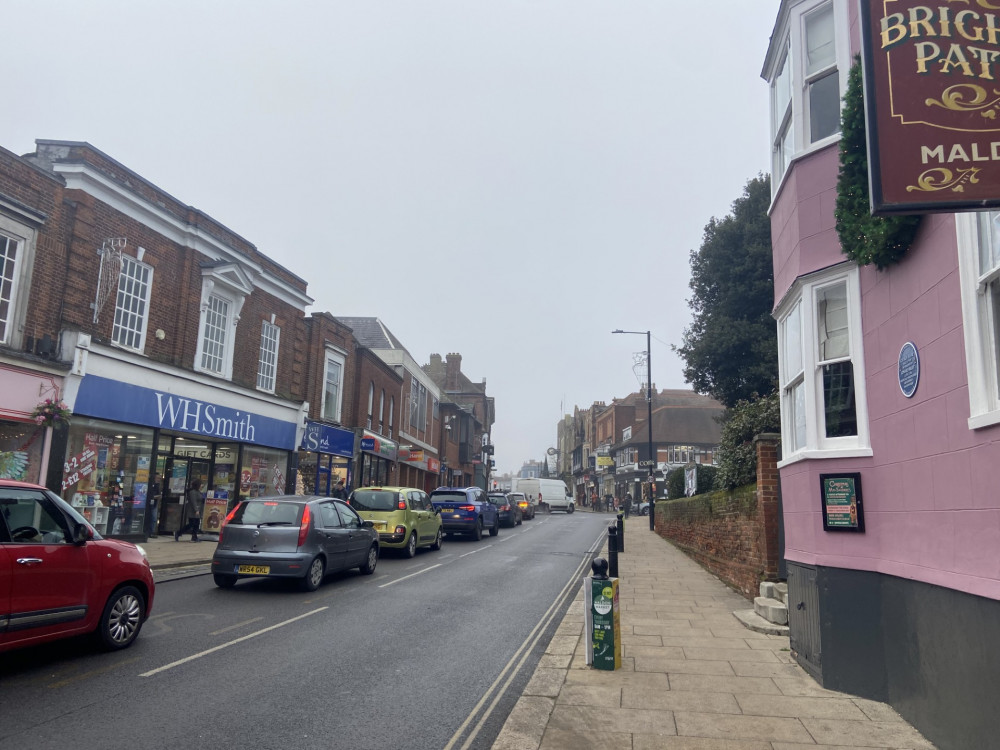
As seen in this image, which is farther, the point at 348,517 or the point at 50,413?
the point at 50,413

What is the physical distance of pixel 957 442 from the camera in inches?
183

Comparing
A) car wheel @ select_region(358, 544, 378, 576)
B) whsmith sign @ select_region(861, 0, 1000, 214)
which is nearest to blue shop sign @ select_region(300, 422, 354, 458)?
car wheel @ select_region(358, 544, 378, 576)

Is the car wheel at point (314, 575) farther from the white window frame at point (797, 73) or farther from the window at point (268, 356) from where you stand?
the window at point (268, 356)

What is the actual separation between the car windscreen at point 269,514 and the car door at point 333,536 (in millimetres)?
529

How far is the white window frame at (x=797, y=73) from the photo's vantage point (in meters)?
6.90

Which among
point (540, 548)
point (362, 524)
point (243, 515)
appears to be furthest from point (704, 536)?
point (243, 515)

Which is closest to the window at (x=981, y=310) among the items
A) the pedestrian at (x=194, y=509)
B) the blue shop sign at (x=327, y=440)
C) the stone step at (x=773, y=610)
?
the stone step at (x=773, y=610)

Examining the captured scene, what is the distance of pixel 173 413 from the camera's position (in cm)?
1777

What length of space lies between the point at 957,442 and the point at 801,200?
11.2 feet

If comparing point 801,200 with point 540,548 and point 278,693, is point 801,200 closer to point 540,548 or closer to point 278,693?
point 278,693

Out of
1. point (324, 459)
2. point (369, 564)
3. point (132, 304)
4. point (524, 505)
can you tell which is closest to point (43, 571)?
point (369, 564)

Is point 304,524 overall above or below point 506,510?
above

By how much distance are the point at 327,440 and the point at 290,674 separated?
67.4 feet

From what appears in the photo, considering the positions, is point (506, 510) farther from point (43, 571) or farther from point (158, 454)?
point (43, 571)
